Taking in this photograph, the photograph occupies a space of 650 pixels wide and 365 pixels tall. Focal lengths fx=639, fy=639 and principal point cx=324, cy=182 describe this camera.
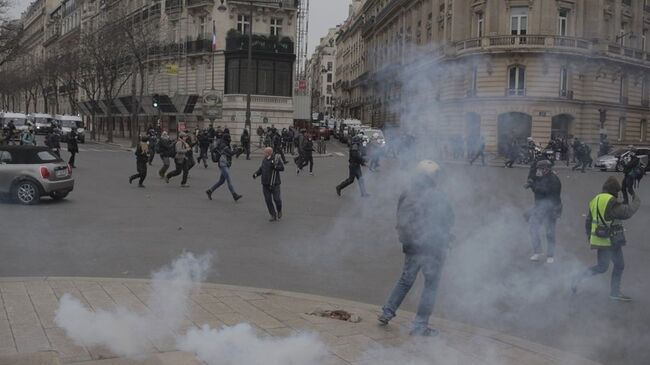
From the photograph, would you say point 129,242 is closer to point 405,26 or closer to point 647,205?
point 405,26

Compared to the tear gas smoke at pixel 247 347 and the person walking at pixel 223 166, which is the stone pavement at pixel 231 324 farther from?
the person walking at pixel 223 166

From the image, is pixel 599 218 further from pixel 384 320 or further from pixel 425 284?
pixel 384 320

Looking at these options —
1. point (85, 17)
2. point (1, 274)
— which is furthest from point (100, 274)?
point (85, 17)

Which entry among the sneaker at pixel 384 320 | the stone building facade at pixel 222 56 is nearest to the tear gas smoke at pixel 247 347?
the sneaker at pixel 384 320

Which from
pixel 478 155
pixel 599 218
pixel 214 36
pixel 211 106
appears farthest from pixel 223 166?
pixel 214 36

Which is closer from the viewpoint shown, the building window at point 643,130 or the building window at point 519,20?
the building window at point 519,20

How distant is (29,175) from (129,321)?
38.4 ft

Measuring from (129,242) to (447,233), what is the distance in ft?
22.3

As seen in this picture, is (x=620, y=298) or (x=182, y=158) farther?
(x=182, y=158)

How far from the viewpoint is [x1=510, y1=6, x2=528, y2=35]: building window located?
12305mm

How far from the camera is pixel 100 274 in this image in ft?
30.3

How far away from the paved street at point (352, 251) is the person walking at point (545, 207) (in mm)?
378

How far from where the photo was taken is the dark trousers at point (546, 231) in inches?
422

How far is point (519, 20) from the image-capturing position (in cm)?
1231
